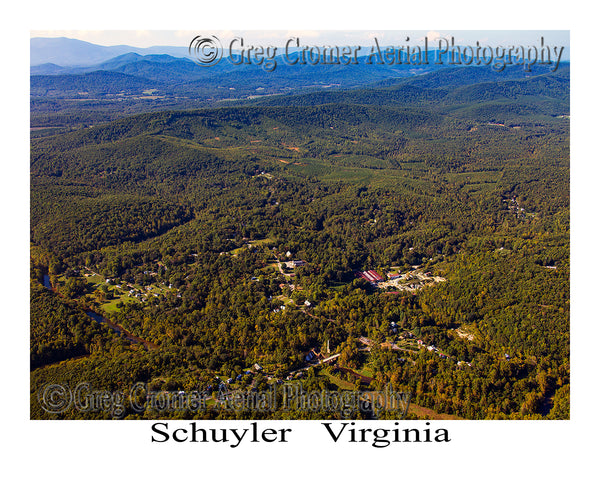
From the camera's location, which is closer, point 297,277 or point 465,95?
point 297,277

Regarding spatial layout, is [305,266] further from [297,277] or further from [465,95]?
[465,95]

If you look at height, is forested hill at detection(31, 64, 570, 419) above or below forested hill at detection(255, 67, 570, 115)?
below

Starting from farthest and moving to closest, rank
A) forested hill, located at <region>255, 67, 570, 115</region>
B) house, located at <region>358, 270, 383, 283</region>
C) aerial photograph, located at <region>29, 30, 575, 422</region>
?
1. forested hill, located at <region>255, 67, 570, 115</region>
2. house, located at <region>358, 270, 383, 283</region>
3. aerial photograph, located at <region>29, 30, 575, 422</region>

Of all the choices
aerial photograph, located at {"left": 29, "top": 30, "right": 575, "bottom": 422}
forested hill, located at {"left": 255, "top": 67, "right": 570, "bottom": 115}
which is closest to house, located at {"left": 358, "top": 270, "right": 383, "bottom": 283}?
aerial photograph, located at {"left": 29, "top": 30, "right": 575, "bottom": 422}

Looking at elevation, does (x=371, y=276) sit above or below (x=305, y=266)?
below

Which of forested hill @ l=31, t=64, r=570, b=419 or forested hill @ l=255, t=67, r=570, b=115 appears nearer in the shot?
forested hill @ l=31, t=64, r=570, b=419

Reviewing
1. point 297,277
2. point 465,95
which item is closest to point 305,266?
point 297,277

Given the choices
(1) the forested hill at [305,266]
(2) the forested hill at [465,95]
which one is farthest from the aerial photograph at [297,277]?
(2) the forested hill at [465,95]

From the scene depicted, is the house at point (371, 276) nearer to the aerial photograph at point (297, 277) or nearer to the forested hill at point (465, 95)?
the aerial photograph at point (297, 277)

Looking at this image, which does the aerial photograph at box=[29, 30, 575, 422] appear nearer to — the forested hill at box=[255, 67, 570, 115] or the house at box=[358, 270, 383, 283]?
the house at box=[358, 270, 383, 283]
